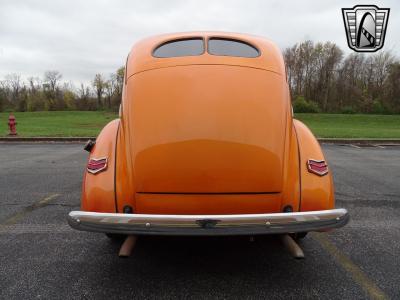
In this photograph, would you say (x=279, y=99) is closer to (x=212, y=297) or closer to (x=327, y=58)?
(x=212, y=297)

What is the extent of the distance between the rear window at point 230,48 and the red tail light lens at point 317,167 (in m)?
1.18

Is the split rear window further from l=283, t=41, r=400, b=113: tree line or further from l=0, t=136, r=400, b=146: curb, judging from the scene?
l=283, t=41, r=400, b=113: tree line

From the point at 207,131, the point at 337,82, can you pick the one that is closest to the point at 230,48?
the point at 207,131

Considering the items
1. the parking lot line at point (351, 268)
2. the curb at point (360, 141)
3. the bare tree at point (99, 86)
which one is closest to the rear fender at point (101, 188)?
the parking lot line at point (351, 268)

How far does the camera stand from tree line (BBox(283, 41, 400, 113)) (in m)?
45.6

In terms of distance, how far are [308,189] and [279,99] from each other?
0.84 m

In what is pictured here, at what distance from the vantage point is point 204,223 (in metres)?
2.36

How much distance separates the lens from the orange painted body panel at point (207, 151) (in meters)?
2.60

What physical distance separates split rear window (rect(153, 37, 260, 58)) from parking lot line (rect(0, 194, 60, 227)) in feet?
Result: 9.35

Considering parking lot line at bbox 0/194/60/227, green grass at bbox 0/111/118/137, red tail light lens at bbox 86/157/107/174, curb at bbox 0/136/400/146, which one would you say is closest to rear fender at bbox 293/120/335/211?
red tail light lens at bbox 86/157/107/174

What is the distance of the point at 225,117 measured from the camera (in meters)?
2.72

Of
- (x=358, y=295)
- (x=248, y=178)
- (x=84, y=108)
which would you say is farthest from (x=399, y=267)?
(x=84, y=108)

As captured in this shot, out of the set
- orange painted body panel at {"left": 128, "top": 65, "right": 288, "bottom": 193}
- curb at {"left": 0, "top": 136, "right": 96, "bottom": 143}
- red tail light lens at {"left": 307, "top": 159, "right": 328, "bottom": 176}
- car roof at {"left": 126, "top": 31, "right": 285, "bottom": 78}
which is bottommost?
curb at {"left": 0, "top": 136, "right": 96, "bottom": 143}

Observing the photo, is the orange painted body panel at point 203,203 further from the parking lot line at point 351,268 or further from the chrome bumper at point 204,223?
the parking lot line at point 351,268
